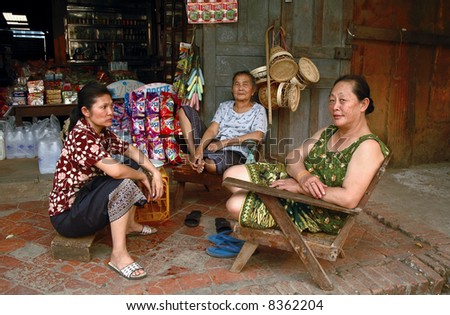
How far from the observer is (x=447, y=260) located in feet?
9.25

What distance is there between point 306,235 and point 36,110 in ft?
16.0

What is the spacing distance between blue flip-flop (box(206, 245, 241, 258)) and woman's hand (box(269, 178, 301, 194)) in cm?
Answer: 59

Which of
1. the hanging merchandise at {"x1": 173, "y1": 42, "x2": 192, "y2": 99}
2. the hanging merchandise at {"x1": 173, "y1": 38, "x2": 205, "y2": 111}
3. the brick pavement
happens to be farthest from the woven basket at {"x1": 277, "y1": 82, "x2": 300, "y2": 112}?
the brick pavement

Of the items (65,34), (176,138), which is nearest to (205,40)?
(176,138)

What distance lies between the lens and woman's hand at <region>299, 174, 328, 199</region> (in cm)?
231

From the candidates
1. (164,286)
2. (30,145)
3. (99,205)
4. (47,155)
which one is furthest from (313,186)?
(30,145)

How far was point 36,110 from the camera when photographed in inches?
232

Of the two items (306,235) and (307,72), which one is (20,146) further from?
(306,235)

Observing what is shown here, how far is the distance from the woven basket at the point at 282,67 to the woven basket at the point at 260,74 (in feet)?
0.23

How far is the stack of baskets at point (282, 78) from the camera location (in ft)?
13.1

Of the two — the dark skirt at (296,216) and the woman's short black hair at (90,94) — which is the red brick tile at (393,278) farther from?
the woman's short black hair at (90,94)

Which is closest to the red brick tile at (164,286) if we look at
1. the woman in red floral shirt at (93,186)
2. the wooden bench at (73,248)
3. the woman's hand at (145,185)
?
the woman in red floral shirt at (93,186)

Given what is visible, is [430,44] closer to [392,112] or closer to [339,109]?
[392,112]

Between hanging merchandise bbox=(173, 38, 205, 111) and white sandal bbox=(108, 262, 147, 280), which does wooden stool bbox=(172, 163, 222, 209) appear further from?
white sandal bbox=(108, 262, 147, 280)
